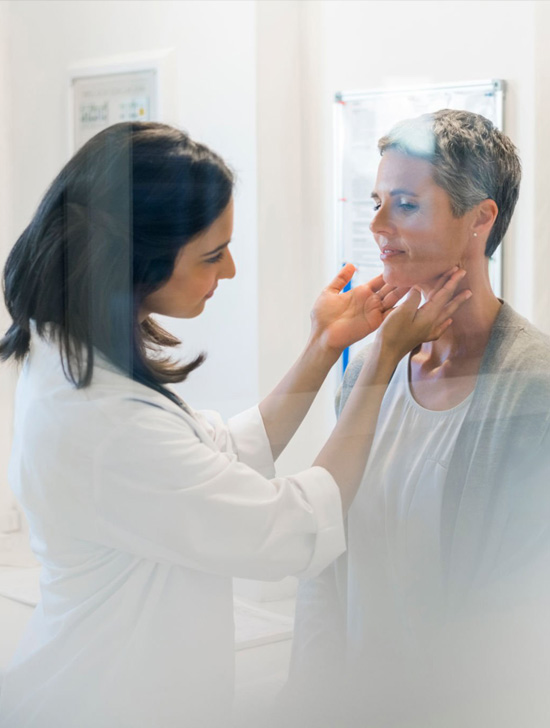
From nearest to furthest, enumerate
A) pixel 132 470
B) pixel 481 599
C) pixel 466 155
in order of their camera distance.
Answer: pixel 132 470
pixel 466 155
pixel 481 599

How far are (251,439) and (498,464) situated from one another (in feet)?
1.11

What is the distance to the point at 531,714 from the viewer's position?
1.29 metres

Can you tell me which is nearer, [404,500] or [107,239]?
[107,239]

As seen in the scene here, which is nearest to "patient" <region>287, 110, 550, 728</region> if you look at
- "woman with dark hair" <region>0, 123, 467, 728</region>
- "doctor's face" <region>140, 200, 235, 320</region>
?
"woman with dark hair" <region>0, 123, 467, 728</region>

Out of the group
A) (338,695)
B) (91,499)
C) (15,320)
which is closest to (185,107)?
(15,320)

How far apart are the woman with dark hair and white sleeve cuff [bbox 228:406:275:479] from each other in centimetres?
8

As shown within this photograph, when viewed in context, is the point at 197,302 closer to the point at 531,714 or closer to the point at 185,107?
the point at 185,107

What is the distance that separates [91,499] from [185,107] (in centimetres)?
49

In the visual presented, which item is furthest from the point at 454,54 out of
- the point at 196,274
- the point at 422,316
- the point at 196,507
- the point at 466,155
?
the point at 196,507

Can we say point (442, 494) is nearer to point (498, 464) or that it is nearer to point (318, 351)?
point (498, 464)

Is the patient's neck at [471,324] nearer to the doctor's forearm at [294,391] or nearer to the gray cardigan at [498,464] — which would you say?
the gray cardigan at [498,464]

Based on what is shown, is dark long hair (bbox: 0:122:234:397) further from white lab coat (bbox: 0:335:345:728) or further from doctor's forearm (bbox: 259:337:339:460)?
doctor's forearm (bbox: 259:337:339:460)

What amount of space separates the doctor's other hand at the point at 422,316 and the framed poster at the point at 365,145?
0.17ft

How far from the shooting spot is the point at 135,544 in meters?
1.00
